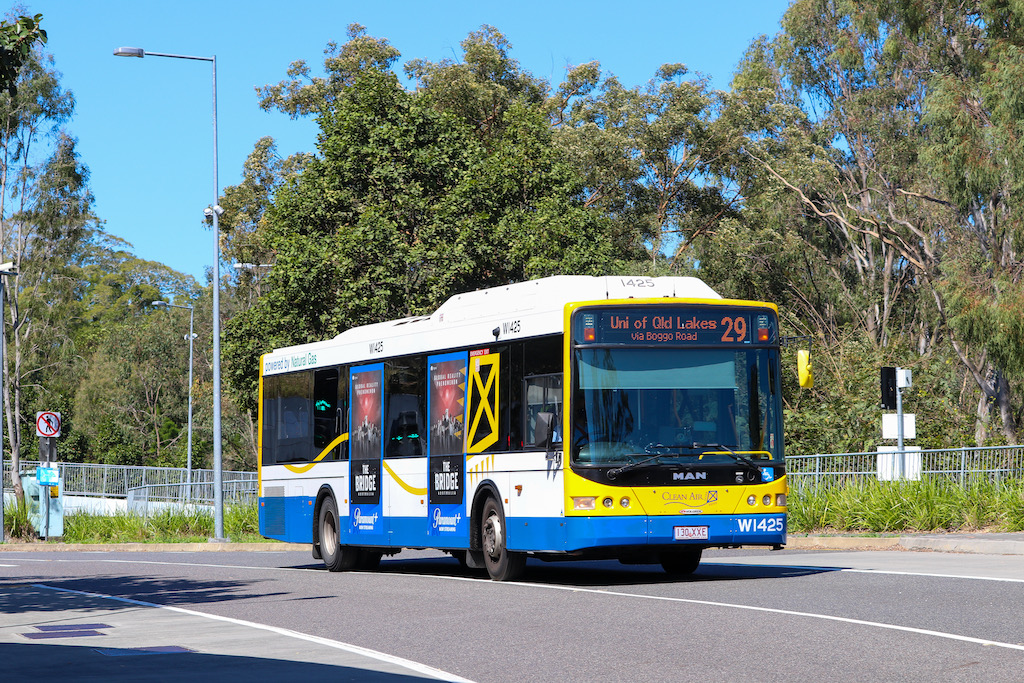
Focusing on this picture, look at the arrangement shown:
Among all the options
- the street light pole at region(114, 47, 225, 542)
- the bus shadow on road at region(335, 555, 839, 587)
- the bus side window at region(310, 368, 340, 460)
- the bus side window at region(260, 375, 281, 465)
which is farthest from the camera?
A: the street light pole at region(114, 47, 225, 542)

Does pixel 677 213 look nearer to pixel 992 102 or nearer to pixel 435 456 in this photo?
pixel 992 102

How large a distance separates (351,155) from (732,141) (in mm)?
19084

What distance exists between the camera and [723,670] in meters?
8.79

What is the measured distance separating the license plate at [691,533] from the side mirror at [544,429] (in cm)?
168

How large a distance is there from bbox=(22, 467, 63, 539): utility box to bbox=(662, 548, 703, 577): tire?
21697 millimetres

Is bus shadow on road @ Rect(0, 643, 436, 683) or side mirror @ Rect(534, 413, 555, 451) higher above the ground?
side mirror @ Rect(534, 413, 555, 451)

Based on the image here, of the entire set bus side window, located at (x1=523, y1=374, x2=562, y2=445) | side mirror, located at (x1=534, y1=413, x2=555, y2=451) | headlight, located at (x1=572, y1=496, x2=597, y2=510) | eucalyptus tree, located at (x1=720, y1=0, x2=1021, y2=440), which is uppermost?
eucalyptus tree, located at (x1=720, y1=0, x2=1021, y2=440)

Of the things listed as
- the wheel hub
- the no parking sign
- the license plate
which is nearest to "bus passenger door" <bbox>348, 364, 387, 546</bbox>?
the wheel hub

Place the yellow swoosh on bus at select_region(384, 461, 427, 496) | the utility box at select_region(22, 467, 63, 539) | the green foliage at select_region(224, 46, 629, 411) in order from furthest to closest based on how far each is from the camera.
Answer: the green foliage at select_region(224, 46, 629, 411), the utility box at select_region(22, 467, 63, 539), the yellow swoosh on bus at select_region(384, 461, 427, 496)

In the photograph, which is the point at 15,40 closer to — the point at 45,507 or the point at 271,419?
the point at 271,419

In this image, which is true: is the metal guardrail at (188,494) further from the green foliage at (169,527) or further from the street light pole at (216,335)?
the street light pole at (216,335)

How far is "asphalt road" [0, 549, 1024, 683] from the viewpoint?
9055mm

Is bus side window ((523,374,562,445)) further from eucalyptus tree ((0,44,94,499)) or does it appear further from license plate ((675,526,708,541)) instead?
eucalyptus tree ((0,44,94,499))

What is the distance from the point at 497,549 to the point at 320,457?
5.25 meters
